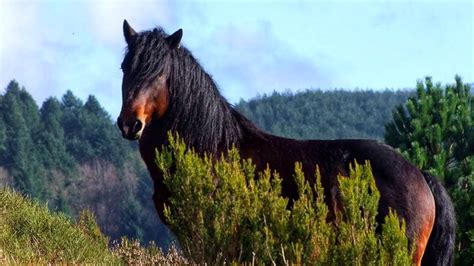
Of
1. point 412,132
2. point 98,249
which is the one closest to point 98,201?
point 412,132

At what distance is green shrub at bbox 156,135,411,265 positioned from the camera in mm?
7562

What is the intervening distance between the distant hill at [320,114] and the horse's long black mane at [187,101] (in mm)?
134091

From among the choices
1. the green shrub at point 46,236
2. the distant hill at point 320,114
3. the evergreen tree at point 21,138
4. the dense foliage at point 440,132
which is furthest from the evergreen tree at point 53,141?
the green shrub at point 46,236

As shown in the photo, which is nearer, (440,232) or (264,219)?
(264,219)

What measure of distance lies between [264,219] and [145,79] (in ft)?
5.33

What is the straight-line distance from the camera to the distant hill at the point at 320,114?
150 m

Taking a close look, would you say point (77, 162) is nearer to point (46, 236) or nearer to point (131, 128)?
point (46, 236)

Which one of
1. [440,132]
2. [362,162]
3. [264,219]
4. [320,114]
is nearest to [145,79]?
[264,219]

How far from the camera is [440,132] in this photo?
73.7ft

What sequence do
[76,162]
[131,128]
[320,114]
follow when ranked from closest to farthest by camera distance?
[131,128] < [76,162] < [320,114]

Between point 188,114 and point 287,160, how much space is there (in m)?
0.87

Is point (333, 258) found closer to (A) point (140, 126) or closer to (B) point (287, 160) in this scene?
(B) point (287, 160)

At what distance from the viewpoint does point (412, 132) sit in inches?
917

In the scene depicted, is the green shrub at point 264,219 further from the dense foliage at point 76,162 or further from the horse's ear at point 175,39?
the dense foliage at point 76,162
